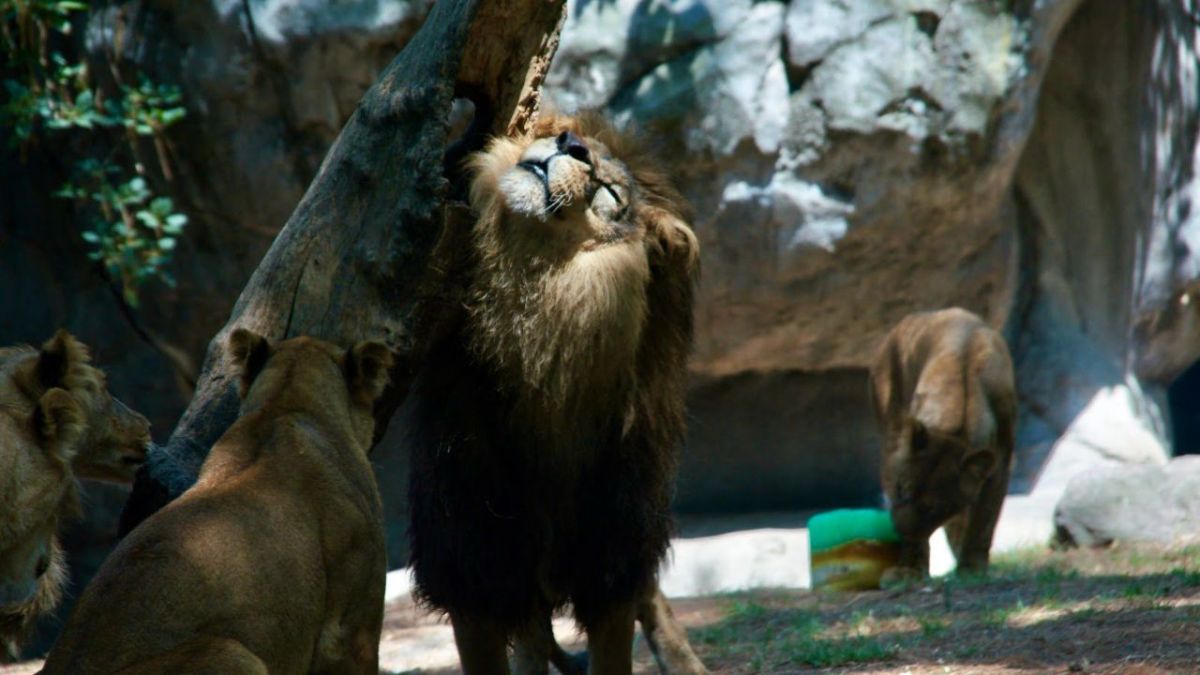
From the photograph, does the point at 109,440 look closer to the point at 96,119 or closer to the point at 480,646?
the point at 480,646

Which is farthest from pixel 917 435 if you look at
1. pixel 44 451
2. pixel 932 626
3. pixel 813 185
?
pixel 44 451

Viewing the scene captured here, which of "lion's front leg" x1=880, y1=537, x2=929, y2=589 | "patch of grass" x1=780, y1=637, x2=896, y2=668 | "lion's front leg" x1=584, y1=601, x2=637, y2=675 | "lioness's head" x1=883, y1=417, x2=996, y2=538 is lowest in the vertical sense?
"lion's front leg" x1=880, y1=537, x2=929, y2=589

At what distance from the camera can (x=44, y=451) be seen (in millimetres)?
4367

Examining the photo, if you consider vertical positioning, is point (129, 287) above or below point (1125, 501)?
above

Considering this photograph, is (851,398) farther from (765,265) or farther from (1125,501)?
(1125,501)

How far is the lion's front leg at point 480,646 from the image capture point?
4.88 meters

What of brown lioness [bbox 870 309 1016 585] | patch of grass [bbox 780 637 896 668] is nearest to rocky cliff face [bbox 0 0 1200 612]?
brown lioness [bbox 870 309 1016 585]

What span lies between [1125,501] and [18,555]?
24.4ft

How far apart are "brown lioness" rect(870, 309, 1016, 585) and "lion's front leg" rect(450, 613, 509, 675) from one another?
419 centimetres

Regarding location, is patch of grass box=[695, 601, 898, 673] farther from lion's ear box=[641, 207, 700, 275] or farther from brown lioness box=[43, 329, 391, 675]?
brown lioness box=[43, 329, 391, 675]

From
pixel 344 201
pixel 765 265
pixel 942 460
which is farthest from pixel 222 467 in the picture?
pixel 765 265

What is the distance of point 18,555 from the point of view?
14.0ft

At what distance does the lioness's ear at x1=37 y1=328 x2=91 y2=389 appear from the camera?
4527 mm

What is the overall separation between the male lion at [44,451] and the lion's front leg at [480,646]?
1.21m
